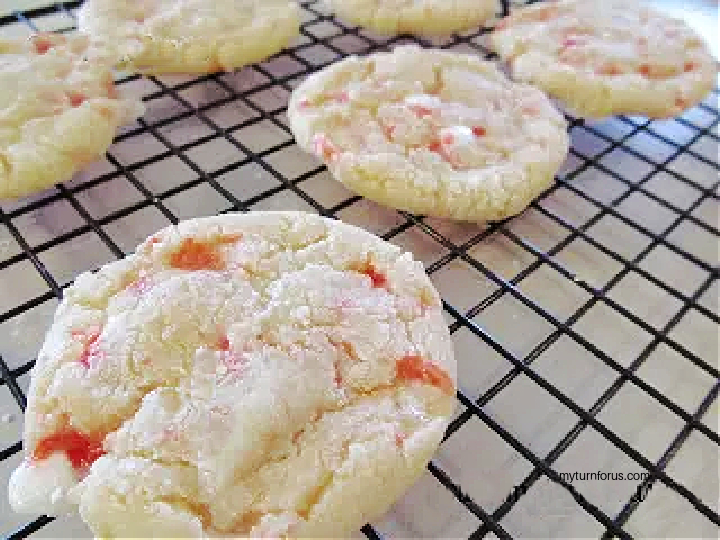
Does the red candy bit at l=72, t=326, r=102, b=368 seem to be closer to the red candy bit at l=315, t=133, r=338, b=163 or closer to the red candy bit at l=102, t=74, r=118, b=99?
the red candy bit at l=315, t=133, r=338, b=163

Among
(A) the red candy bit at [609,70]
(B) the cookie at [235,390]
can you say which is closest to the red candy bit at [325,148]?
(B) the cookie at [235,390]

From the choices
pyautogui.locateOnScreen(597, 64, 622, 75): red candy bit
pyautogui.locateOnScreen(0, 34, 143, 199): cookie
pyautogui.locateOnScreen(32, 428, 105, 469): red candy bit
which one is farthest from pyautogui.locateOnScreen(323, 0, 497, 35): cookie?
pyautogui.locateOnScreen(32, 428, 105, 469): red candy bit

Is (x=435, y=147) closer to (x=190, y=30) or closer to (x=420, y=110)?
(x=420, y=110)

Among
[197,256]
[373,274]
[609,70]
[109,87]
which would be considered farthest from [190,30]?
[609,70]

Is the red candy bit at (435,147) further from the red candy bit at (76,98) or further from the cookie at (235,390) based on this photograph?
the red candy bit at (76,98)

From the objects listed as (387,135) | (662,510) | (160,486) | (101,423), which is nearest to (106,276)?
(101,423)

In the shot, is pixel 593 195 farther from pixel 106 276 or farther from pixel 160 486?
pixel 160 486
